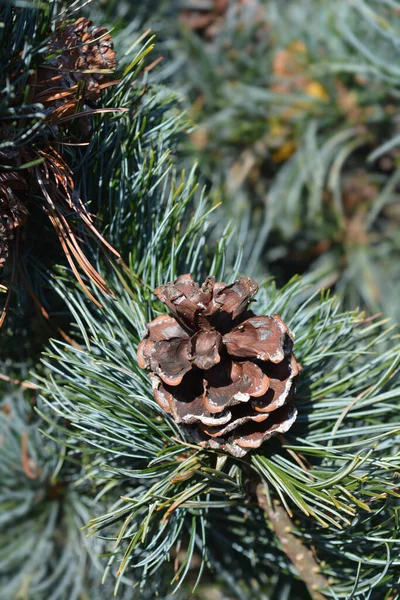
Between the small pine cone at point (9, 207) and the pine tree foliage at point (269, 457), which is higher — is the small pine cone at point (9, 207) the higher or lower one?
the higher one

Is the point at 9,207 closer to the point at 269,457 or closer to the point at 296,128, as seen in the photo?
the point at 269,457

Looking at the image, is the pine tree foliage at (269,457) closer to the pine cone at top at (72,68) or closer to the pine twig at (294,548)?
the pine twig at (294,548)

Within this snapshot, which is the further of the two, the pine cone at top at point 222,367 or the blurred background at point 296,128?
the blurred background at point 296,128

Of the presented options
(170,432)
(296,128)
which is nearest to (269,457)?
(170,432)

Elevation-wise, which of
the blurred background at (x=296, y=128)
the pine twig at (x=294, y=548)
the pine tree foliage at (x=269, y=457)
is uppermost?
the blurred background at (x=296, y=128)

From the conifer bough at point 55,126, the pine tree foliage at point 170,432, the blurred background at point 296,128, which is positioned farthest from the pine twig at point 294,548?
the blurred background at point 296,128

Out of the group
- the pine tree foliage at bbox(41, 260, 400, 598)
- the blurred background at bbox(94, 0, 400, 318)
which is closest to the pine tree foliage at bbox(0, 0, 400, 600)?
the pine tree foliage at bbox(41, 260, 400, 598)
